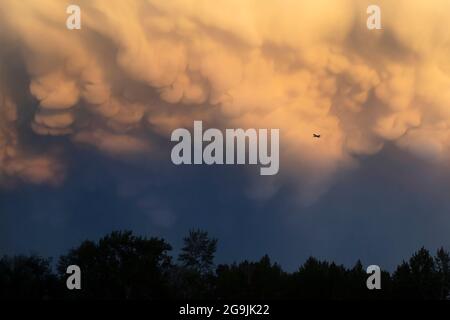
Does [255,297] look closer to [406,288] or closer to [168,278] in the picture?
[168,278]

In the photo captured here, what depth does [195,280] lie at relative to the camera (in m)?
27.0

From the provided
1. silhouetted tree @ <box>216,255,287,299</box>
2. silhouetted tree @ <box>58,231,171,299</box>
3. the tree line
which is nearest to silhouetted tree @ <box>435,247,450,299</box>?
the tree line

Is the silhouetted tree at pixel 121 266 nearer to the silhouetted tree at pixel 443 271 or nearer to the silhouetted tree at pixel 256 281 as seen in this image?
the silhouetted tree at pixel 256 281

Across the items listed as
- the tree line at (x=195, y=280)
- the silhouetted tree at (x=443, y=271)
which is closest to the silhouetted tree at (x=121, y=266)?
the tree line at (x=195, y=280)

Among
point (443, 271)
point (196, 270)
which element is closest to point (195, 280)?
point (196, 270)

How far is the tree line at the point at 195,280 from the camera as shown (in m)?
24.9

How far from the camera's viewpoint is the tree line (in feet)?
81.6

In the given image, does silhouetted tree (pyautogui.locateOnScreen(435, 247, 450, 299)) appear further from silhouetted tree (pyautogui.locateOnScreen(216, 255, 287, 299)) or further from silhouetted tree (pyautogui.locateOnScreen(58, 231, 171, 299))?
silhouetted tree (pyautogui.locateOnScreen(58, 231, 171, 299))

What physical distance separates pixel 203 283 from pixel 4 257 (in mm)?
7506

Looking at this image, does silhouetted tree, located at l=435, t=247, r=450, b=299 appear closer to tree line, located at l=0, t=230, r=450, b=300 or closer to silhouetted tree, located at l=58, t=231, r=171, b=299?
tree line, located at l=0, t=230, r=450, b=300

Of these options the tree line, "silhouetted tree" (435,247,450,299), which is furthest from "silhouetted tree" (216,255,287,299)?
"silhouetted tree" (435,247,450,299)

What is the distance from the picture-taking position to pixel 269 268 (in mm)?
24797
